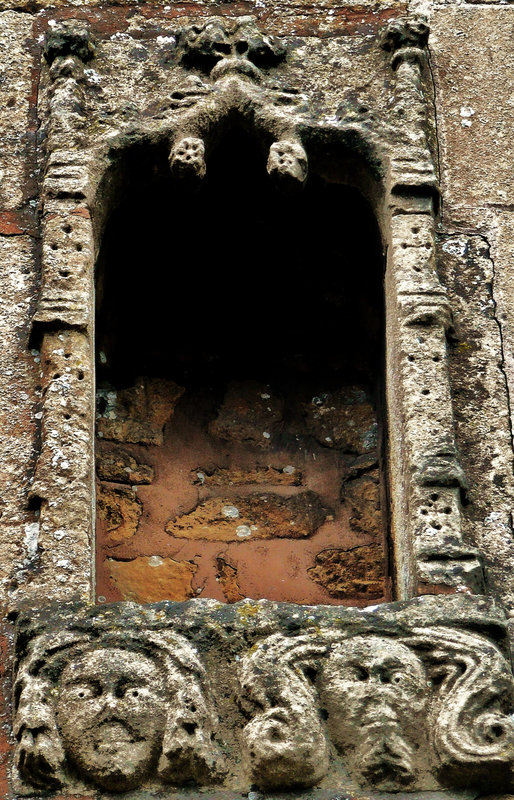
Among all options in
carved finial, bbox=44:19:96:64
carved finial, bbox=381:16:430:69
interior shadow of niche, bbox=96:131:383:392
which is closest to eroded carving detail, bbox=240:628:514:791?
interior shadow of niche, bbox=96:131:383:392

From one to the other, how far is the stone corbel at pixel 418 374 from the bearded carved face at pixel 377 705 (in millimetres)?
292

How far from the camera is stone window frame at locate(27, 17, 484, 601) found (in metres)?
4.34

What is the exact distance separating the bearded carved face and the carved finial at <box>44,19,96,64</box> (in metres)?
2.49

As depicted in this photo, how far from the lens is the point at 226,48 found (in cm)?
537

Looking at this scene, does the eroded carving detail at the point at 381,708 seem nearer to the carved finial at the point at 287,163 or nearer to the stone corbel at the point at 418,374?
the stone corbel at the point at 418,374

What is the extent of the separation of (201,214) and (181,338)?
46cm

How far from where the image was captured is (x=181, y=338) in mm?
5438

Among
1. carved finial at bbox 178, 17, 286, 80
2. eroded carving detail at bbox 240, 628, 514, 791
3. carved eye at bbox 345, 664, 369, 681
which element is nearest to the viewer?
eroded carving detail at bbox 240, 628, 514, 791

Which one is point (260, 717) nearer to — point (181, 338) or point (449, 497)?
point (449, 497)

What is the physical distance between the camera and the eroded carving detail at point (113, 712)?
388 centimetres

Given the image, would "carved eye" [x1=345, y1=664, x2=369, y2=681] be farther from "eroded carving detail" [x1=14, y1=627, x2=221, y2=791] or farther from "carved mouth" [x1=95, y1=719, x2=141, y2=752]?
"carved mouth" [x1=95, y1=719, x2=141, y2=752]

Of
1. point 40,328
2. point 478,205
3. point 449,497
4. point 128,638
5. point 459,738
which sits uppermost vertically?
point 478,205

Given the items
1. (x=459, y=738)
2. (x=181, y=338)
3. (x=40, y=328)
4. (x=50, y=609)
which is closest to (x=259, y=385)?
(x=181, y=338)

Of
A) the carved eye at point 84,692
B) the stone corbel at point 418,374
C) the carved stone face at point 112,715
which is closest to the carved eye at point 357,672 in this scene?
the stone corbel at point 418,374
